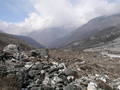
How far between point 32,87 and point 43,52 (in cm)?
2069

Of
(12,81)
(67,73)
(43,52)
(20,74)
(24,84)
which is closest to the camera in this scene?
(12,81)

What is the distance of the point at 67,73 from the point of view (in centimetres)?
1666

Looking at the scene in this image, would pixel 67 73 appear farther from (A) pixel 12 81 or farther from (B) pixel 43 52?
(B) pixel 43 52

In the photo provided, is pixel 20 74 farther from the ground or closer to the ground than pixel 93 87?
farther from the ground

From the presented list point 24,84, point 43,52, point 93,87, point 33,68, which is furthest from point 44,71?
point 43,52

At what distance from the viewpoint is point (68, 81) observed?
15344mm

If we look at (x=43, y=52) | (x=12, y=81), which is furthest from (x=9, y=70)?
(x=43, y=52)

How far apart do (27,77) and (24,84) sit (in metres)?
1.42

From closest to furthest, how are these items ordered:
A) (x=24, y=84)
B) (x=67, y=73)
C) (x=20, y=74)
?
(x=24, y=84)
(x=20, y=74)
(x=67, y=73)

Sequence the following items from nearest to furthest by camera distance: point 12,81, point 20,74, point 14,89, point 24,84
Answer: point 14,89 → point 12,81 → point 24,84 → point 20,74

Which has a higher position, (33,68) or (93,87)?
(33,68)

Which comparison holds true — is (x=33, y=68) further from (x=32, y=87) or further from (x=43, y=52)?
(x=43, y=52)

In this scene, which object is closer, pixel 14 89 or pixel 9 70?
pixel 14 89

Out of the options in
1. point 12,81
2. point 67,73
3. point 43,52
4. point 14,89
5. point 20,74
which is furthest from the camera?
point 43,52
